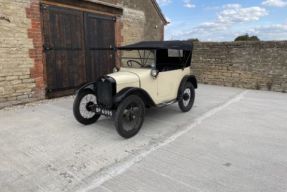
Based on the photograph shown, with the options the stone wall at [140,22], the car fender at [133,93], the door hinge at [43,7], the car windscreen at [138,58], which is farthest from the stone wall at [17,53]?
the stone wall at [140,22]

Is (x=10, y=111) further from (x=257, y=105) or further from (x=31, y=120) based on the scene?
(x=257, y=105)

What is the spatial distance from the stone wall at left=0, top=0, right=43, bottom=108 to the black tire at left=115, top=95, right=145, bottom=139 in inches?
141

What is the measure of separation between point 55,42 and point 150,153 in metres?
4.77

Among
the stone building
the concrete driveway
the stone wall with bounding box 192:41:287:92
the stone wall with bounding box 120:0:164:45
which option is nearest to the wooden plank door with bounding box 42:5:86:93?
the stone building

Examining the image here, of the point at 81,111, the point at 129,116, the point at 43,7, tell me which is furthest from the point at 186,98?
the point at 43,7

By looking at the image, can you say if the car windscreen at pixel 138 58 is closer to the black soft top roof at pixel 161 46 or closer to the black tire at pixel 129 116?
the black soft top roof at pixel 161 46

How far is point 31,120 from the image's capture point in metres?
4.84

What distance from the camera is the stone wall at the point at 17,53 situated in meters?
5.59

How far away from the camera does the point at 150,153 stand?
3412 millimetres

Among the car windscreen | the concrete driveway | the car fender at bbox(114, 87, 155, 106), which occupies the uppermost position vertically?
the car windscreen

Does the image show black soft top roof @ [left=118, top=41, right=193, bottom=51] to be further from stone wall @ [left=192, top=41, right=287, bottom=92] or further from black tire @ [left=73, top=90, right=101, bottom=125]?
stone wall @ [left=192, top=41, right=287, bottom=92]

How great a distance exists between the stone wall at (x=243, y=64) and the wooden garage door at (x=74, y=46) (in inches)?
167

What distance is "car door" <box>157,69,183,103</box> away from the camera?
15.1 feet

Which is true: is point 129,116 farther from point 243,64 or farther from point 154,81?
point 243,64
